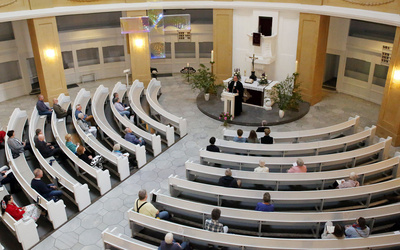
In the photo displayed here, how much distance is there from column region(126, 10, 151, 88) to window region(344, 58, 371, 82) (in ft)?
29.8

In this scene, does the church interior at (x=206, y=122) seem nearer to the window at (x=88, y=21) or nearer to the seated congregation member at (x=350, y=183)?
the window at (x=88, y=21)

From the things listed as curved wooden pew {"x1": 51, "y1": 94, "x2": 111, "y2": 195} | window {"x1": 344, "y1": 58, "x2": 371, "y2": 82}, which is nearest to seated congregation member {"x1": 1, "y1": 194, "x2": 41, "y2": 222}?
curved wooden pew {"x1": 51, "y1": 94, "x2": 111, "y2": 195}

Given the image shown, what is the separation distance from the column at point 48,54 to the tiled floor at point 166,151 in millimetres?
1398

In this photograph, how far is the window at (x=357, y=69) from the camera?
1619cm

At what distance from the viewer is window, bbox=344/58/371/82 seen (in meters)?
16.2

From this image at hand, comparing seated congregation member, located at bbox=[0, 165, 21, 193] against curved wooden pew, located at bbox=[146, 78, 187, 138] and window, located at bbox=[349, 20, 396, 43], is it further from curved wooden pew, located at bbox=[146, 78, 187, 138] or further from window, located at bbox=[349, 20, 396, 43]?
window, located at bbox=[349, 20, 396, 43]

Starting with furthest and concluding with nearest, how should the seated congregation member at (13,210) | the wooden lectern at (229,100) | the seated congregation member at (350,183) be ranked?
the wooden lectern at (229,100) < the seated congregation member at (350,183) < the seated congregation member at (13,210)

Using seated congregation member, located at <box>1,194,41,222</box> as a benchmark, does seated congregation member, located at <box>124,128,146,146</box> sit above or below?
above

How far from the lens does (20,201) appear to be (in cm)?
977

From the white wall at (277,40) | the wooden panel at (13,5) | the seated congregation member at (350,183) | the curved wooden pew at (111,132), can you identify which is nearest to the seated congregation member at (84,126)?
the curved wooden pew at (111,132)

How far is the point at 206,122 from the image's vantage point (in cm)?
1446

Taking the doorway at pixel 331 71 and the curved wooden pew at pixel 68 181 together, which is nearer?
the curved wooden pew at pixel 68 181

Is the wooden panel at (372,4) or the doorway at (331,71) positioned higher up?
the wooden panel at (372,4)

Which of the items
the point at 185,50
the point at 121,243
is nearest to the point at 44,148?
the point at 121,243
